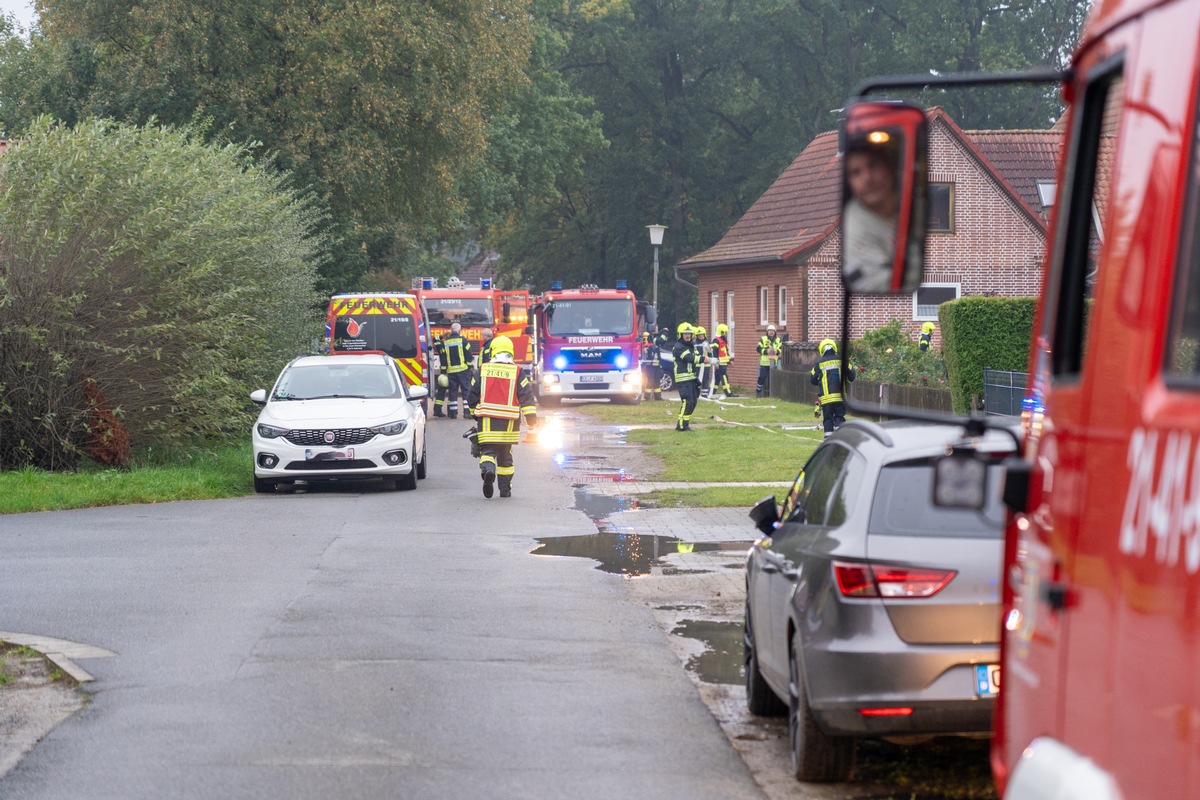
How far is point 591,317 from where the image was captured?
4116cm

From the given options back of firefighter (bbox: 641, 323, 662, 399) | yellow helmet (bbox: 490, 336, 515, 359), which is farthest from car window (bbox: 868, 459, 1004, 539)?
back of firefighter (bbox: 641, 323, 662, 399)

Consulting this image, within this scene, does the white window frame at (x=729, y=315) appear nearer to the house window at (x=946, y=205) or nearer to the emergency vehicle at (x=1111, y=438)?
the house window at (x=946, y=205)

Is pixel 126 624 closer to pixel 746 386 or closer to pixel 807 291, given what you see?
pixel 807 291

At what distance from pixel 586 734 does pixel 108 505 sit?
12.2m

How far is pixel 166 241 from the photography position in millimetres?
21938

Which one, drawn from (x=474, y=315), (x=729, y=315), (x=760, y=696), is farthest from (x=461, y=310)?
(x=760, y=696)

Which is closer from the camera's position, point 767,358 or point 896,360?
point 896,360

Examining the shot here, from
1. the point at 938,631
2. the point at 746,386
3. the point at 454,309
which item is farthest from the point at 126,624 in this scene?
the point at 746,386

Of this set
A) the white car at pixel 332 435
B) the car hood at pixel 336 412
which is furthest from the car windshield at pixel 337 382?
the car hood at pixel 336 412

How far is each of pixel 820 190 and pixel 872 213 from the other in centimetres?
4461

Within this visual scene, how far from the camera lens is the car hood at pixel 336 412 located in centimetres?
2019

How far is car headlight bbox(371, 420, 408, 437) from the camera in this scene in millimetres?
20281

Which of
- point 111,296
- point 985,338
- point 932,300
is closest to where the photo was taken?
point 111,296

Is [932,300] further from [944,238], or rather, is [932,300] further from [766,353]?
[766,353]
